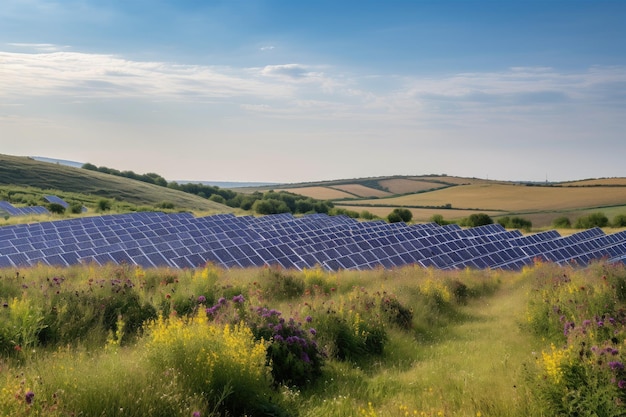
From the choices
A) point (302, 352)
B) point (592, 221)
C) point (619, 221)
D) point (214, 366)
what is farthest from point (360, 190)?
point (214, 366)

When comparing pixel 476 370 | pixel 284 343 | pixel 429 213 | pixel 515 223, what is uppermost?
pixel 284 343

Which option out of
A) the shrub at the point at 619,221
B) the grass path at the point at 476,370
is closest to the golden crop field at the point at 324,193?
the shrub at the point at 619,221

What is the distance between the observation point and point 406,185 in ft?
363

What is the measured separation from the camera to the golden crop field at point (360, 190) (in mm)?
105875

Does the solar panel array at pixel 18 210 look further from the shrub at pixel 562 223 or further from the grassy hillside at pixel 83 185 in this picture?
the shrub at pixel 562 223

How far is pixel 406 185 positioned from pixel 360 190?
9.18 meters

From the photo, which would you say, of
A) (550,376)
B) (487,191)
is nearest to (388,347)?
(550,376)

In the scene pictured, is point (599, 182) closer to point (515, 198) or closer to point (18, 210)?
point (515, 198)

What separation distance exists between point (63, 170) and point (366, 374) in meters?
109

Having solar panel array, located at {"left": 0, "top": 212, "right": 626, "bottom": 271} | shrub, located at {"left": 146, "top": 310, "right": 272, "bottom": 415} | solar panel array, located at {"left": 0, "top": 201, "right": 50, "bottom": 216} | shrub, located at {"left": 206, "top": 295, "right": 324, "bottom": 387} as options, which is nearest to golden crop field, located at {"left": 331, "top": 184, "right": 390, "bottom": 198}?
solar panel array, located at {"left": 0, "top": 201, "right": 50, "bottom": 216}

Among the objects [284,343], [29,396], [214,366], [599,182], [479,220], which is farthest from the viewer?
[599,182]

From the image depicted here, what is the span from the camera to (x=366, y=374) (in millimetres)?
8734

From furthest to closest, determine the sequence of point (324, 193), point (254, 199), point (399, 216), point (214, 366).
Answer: point (324, 193)
point (254, 199)
point (399, 216)
point (214, 366)

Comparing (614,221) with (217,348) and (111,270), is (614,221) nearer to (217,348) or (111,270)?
(111,270)
